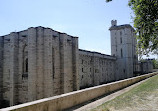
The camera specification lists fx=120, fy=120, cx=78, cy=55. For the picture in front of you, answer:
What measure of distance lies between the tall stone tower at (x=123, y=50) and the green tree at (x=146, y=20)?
100 ft

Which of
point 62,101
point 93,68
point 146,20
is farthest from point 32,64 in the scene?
point 93,68

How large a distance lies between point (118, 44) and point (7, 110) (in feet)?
140

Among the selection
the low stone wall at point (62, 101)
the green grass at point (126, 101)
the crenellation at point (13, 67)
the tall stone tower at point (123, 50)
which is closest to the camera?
the low stone wall at point (62, 101)

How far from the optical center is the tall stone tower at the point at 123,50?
131 feet

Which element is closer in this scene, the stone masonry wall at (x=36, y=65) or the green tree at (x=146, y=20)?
the green tree at (x=146, y=20)

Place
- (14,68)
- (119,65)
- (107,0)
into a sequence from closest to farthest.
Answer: (107,0) → (14,68) → (119,65)

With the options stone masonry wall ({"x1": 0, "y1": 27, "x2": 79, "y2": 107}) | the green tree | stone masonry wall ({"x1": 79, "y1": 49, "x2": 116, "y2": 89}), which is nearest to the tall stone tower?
stone masonry wall ({"x1": 79, "y1": 49, "x2": 116, "y2": 89})

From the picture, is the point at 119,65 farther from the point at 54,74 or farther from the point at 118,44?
the point at 54,74

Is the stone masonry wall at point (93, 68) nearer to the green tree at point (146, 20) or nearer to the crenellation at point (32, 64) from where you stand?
the crenellation at point (32, 64)

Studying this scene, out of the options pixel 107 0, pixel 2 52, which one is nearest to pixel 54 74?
pixel 2 52

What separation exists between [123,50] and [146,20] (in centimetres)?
3321

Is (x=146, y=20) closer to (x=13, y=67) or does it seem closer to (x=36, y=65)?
(x=36, y=65)

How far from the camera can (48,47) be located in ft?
41.0

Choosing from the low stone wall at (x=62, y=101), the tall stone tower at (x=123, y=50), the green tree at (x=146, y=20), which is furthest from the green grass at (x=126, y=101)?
the tall stone tower at (x=123, y=50)
